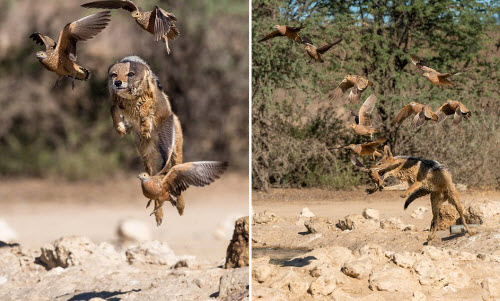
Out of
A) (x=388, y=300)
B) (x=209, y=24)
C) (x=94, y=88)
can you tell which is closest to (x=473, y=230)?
(x=388, y=300)

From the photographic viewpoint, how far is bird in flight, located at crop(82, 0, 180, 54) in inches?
120

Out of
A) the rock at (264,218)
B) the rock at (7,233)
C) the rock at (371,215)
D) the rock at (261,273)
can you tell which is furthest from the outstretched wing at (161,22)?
the rock at (371,215)

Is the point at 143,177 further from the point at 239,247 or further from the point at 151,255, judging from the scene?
the point at 151,255

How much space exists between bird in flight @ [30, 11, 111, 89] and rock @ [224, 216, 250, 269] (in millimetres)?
2153

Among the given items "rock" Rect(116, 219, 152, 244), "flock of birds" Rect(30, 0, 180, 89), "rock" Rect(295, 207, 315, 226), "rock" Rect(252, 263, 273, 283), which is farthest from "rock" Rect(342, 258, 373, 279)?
"rock" Rect(295, 207, 315, 226)

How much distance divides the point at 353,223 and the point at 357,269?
10.5ft

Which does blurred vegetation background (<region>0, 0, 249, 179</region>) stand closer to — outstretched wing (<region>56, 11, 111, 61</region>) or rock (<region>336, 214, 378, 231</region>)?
rock (<region>336, 214, 378, 231</region>)

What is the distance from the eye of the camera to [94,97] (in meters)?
5.05

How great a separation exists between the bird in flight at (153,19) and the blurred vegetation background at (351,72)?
30.9ft

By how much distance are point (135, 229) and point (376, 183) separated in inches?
128

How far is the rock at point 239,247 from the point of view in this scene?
16.7 ft

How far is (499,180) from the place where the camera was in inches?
484

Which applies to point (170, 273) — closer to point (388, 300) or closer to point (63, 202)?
point (388, 300)

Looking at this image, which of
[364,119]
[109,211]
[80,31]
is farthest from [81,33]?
[109,211]
